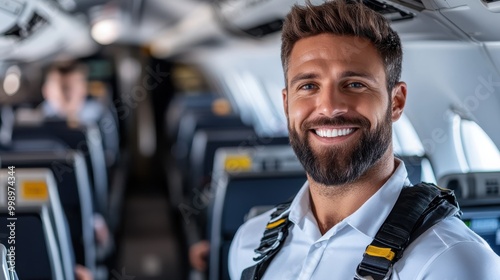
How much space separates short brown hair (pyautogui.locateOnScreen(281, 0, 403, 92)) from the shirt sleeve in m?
0.47

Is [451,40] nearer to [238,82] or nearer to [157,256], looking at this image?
[157,256]

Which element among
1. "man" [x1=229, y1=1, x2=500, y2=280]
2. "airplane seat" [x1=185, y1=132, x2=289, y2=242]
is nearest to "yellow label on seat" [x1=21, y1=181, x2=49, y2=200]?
"man" [x1=229, y1=1, x2=500, y2=280]

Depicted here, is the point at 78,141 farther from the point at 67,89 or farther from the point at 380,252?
the point at 380,252

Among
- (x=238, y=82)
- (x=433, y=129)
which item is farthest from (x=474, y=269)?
(x=238, y=82)

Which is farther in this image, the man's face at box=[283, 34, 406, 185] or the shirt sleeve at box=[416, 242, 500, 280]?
the man's face at box=[283, 34, 406, 185]

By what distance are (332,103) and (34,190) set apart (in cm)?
150

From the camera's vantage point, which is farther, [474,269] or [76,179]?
[76,179]

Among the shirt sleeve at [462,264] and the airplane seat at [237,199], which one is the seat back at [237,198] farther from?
the shirt sleeve at [462,264]

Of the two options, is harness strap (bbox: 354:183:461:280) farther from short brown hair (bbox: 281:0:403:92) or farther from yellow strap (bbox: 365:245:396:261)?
short brown hair (bbox: 281:0:403:92)

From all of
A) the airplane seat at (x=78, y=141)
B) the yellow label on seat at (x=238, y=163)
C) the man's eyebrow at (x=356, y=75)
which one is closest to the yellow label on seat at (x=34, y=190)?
the man's eyebrow at (x=356, y=75)

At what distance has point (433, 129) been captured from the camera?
3.27 m

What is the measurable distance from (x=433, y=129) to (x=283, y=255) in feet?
4.65

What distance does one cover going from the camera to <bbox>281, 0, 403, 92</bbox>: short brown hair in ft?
6.11

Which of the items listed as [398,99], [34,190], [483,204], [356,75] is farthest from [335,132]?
[34,190]
